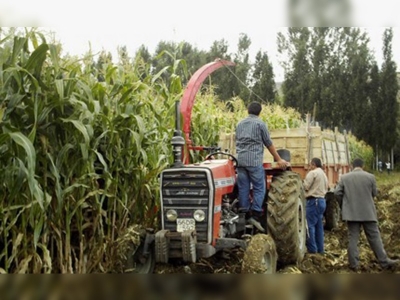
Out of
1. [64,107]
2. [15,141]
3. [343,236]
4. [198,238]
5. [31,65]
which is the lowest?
[343,236]

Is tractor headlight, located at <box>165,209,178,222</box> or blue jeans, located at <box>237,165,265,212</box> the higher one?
blue jeans, located at <box>237,165,265,212</box>

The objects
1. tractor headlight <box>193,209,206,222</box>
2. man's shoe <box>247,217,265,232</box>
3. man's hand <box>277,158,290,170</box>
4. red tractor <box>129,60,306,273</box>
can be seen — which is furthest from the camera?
man's hand <box>277,158,290,170</box>

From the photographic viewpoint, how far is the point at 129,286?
1.13 meters

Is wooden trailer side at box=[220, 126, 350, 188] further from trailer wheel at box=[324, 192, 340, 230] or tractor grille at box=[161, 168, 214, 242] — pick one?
tractor grille at box=[161, 168, 214, 242]

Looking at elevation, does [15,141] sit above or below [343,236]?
above

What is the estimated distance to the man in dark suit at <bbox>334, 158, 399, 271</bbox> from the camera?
5.79m

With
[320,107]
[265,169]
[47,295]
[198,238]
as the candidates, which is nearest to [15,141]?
[198,238]

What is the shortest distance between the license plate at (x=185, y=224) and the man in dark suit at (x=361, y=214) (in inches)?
95.1

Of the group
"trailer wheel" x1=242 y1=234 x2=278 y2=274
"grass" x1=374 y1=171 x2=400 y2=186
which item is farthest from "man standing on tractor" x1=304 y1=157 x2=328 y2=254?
"grass" x1=374 y1=171 x2=400 y2=186

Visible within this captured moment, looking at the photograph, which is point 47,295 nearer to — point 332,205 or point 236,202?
point 236,202

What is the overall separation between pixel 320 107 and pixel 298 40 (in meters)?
5.04

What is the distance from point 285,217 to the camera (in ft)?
15.9

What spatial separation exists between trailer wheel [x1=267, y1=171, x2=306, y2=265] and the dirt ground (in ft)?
0.58

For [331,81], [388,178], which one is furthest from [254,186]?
[331,81]
